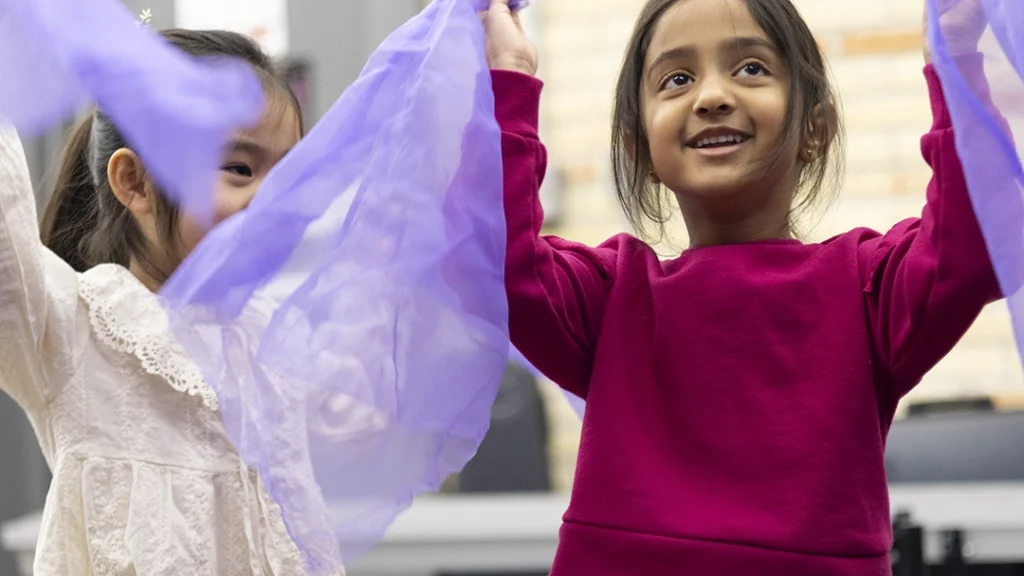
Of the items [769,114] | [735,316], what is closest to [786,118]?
[769,114]

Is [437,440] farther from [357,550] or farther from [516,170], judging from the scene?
[516,170]

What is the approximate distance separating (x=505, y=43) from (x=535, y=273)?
0.55ft

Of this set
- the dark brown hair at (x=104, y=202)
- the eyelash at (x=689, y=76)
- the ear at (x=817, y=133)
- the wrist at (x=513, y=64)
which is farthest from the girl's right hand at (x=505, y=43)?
the dark brown hair at (x=104, y=202)

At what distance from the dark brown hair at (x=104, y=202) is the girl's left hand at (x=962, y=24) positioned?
643mm

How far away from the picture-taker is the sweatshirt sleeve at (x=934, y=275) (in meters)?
0.89

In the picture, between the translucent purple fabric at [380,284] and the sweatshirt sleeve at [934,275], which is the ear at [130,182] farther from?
the sweatshirt sleeve at [934,275]

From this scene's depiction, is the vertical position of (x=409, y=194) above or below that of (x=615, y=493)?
above

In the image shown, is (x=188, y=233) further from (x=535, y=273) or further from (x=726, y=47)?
(x=726, y=47)

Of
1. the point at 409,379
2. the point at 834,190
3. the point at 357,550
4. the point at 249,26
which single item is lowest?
the point at 357,550

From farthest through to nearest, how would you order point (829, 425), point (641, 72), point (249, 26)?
point (249, 26), point (641, 72), point (829, 425)

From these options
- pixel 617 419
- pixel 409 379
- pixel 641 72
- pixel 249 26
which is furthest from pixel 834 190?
pixel 249 26

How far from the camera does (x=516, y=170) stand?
3.25 ft

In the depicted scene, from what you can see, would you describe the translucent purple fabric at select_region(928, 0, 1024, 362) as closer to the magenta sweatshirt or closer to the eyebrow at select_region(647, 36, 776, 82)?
the magenta sweatshirt

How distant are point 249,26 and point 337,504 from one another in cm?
214
